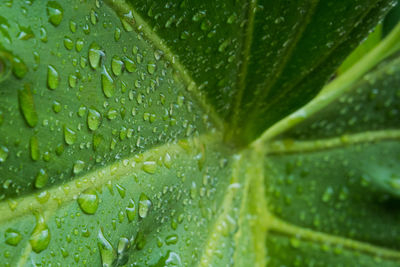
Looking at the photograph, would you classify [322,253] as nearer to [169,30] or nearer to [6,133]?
[169,30]

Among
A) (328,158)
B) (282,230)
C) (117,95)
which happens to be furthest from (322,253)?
(117,95)

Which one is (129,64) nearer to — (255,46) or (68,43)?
(68,43)

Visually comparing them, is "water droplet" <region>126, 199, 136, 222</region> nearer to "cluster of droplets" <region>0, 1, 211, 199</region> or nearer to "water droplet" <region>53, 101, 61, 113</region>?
"cluster of droplets" <region>0, 1, 211, 199</region>

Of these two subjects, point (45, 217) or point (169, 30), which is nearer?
point (45, 217)

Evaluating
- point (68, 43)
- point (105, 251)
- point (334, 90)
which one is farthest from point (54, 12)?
point (334, 90)

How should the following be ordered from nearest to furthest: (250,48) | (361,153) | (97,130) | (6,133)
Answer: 1. (6,133)
2. (97,130)
3. (250,48)
4. (361,153)

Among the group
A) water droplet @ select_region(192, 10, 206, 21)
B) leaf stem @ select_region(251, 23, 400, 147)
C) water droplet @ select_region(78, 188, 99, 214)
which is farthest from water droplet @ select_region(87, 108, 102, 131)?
leaf stem @ select_region(251, 23, 400, 147)
